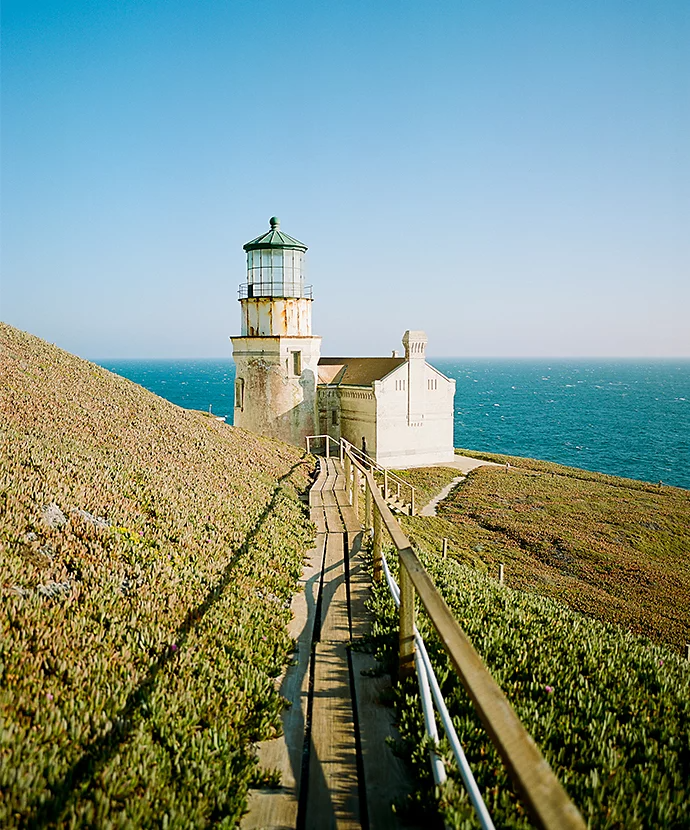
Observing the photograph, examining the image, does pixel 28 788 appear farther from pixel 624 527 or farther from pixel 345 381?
pixel 345 381

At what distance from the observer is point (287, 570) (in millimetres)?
7754

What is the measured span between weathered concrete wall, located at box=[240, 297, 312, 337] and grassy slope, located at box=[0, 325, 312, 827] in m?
22.1

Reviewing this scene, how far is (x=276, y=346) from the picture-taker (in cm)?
3272

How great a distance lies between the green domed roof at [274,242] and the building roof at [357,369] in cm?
846

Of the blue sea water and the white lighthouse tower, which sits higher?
the white lighthouse tower

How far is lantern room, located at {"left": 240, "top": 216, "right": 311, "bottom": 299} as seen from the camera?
31812mm

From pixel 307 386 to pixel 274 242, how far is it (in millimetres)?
8266

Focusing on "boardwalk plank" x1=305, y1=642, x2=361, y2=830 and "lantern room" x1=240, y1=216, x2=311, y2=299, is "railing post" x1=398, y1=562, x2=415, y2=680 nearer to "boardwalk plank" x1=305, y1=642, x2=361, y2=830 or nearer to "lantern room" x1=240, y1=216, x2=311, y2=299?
"boardwalk plank" x1=305, y1=642, x2=361, y2=830

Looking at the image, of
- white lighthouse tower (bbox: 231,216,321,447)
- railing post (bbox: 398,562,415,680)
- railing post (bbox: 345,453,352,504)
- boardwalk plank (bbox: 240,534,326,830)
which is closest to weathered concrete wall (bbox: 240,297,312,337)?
white lighthouse tower (bbox: 231,216,321,447)

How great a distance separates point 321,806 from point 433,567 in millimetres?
5126

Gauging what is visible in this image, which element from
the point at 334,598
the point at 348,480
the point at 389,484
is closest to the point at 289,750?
the point at 334,598

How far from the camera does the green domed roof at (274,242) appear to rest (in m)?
31.6

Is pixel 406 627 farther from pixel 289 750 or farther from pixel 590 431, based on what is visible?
pixel 590 431

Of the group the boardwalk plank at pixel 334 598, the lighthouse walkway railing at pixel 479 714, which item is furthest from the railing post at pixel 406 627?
A: the boardwalk plank at pixel 334 598
